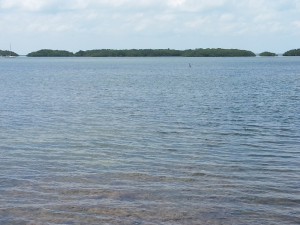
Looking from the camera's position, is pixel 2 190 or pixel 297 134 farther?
pixel 297 134

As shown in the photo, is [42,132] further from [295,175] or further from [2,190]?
[295,175]

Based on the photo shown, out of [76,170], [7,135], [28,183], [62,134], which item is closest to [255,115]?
[62,134]

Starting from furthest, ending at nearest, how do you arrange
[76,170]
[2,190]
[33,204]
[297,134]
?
[297,134]
[76,170]
[2,190]
[33,204]

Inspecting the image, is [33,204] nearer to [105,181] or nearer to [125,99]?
[105,181]

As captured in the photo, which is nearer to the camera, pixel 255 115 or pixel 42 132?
pixel 42 132

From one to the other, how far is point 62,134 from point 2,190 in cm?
1141

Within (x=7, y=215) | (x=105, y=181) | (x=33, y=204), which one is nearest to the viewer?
(x=7, y=215)

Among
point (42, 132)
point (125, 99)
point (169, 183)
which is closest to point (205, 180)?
point (169, 183)

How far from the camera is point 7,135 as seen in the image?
87.8 feet

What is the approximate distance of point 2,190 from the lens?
15.7 meters

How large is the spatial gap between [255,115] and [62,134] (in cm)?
1473

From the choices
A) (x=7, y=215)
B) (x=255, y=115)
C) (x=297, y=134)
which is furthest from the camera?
(x=255, y=115)

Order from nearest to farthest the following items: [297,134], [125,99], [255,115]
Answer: [297,134] < [255,115] < [125,99]

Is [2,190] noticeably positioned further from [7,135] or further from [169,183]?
[7,135]
